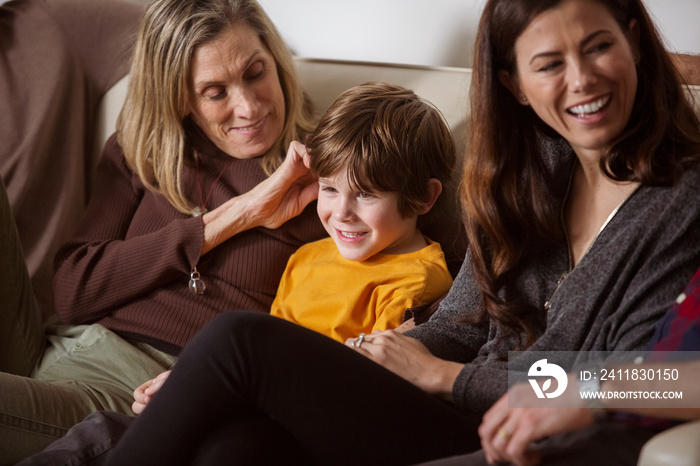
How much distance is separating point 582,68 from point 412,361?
1.75ft

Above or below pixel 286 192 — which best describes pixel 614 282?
above

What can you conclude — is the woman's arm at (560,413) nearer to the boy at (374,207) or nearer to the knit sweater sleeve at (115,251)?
the boy at (374,207)

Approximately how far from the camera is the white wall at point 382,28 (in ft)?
6.24

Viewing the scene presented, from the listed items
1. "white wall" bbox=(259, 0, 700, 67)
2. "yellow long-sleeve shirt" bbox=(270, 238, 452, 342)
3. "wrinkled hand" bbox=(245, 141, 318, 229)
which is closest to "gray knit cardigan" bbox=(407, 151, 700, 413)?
"yellow long-sleeve shirt" bbox=(270, 238, 452, 342)

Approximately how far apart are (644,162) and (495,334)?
1.30 feet

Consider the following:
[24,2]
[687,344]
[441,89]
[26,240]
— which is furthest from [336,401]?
[24,2]

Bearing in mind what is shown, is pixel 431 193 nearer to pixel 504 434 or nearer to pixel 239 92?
pixel 239 92

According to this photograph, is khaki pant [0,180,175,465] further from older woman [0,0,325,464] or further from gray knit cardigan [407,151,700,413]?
gray knit cardigan [407,151,700,413]

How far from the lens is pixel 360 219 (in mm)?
1496

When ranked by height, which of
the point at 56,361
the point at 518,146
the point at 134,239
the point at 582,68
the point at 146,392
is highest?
the point at 582,68

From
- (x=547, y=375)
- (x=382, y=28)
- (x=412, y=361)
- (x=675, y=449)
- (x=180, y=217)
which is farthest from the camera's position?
Result: (x=382, y=28)

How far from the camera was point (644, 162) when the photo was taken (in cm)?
108

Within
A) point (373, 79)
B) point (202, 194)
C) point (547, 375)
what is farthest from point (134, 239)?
point (547, 375)

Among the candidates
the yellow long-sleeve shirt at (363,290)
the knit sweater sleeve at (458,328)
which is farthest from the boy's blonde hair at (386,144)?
the knit sweater sleeve at (458,328)
